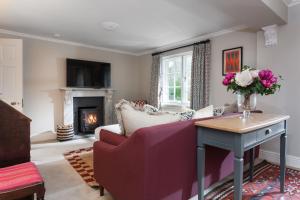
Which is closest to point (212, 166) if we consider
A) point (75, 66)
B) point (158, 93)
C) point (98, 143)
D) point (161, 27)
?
point (98, 143)

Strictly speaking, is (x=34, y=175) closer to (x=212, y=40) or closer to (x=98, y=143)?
(x=98, y=143)

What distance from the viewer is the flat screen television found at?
4480 mm

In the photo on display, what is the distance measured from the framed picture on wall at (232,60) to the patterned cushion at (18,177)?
342cm

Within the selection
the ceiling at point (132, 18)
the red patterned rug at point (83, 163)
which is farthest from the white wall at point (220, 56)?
the red patterned rug at point (83, 163)

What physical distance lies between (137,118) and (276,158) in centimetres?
248

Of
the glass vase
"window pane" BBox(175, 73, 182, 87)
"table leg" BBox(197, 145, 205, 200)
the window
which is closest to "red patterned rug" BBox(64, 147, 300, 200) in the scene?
"table leg" BBox(197, 145, 205, 200)

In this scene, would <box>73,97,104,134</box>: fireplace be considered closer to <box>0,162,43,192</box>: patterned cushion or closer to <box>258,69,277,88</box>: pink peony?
<box>0,162,43,192</box>: patterned cushion

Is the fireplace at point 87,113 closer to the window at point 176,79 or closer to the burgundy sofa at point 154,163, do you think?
the window at point 176,79

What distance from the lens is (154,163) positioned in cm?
131

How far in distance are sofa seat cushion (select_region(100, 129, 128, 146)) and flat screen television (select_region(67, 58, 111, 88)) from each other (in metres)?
3.03

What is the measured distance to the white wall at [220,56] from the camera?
330 centimetres

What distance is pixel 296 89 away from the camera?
2.62m

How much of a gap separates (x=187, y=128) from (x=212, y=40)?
2.96 metres

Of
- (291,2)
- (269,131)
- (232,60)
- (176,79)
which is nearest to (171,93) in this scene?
(176,79)
